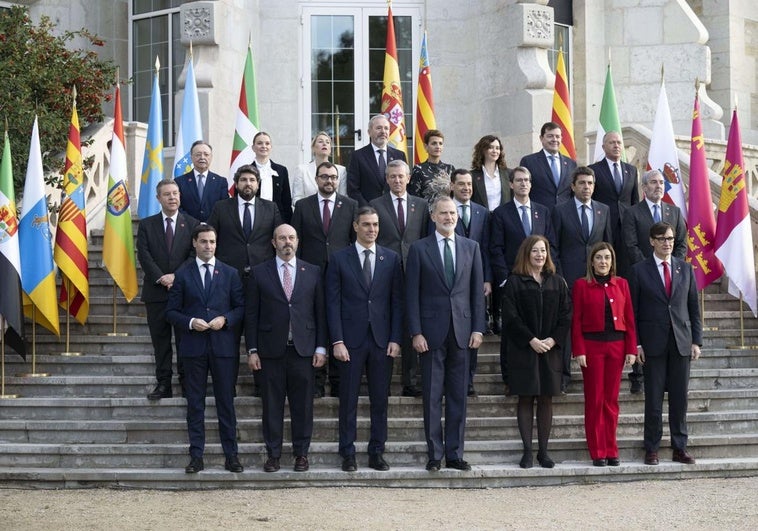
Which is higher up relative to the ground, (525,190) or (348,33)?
(348,33)

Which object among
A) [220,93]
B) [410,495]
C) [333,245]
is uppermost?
[220,93]

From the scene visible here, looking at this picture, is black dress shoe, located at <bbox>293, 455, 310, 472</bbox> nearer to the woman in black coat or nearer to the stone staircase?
the stone staircase

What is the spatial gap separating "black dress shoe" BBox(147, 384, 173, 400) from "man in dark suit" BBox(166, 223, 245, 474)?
28.1 inches

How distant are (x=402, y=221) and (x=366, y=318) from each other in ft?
3.85

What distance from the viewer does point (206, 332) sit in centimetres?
1016

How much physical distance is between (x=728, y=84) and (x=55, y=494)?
1503 centimetres

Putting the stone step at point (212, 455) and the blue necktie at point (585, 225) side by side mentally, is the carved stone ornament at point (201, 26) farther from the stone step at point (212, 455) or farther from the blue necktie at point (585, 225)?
the stone step at point (212, 455)

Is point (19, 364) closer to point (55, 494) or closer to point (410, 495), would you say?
point (55, 494)

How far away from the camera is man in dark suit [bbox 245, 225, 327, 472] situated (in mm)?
9992

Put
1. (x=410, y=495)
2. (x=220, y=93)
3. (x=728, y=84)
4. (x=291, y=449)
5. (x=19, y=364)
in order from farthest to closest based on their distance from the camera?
(x=728, y=84) < (x=220, y=93) < (x=19, y=364) < (x=291, y=449) < (x=410, y=495)

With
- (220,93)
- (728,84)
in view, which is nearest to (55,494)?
(220,93)

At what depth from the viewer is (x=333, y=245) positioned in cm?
1098

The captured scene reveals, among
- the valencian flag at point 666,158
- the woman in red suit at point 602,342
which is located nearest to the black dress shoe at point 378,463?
the woman in red suit at point 602,342

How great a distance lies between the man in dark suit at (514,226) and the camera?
11.1m
